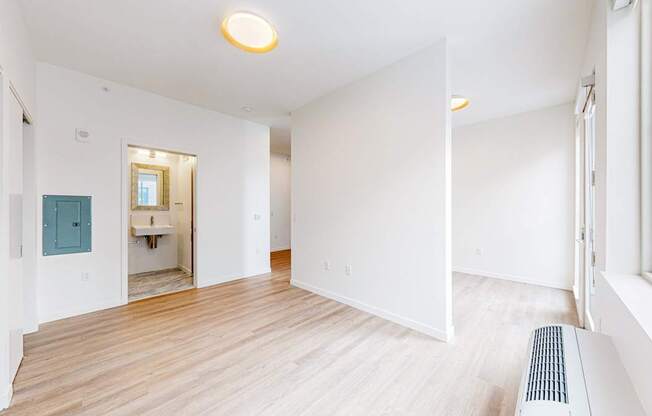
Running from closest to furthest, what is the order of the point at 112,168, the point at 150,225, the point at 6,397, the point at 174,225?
the point at 6,397, the point at 112,168, the point at 150,225, the point at 174,225

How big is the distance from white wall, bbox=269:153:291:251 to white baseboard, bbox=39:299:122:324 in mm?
4251

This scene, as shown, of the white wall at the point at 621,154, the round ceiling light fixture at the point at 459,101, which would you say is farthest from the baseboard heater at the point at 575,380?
the round ceiling light fixture at the point at 459,101

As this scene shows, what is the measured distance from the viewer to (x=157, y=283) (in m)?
4.22

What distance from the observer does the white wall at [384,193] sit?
2461mm

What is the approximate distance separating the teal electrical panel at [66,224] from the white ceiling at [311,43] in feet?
4.93

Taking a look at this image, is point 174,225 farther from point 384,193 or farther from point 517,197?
point 517,197

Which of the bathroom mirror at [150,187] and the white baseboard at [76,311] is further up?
the bathroom mirror at [150,187]

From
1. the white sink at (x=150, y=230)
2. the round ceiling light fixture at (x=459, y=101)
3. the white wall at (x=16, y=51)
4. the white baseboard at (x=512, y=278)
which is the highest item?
the round ceiling light fixture at (x=459, y=101)

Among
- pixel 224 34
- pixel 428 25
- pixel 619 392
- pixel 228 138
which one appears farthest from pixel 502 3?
pixel 228 138

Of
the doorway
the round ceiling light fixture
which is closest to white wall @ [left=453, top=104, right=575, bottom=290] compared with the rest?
the doorway

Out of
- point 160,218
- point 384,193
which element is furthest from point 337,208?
point 160,218

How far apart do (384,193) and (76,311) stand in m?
3.73

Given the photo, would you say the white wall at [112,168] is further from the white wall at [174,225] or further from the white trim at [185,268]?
the white trim at [185,268]

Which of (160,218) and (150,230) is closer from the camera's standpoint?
(150,230)
